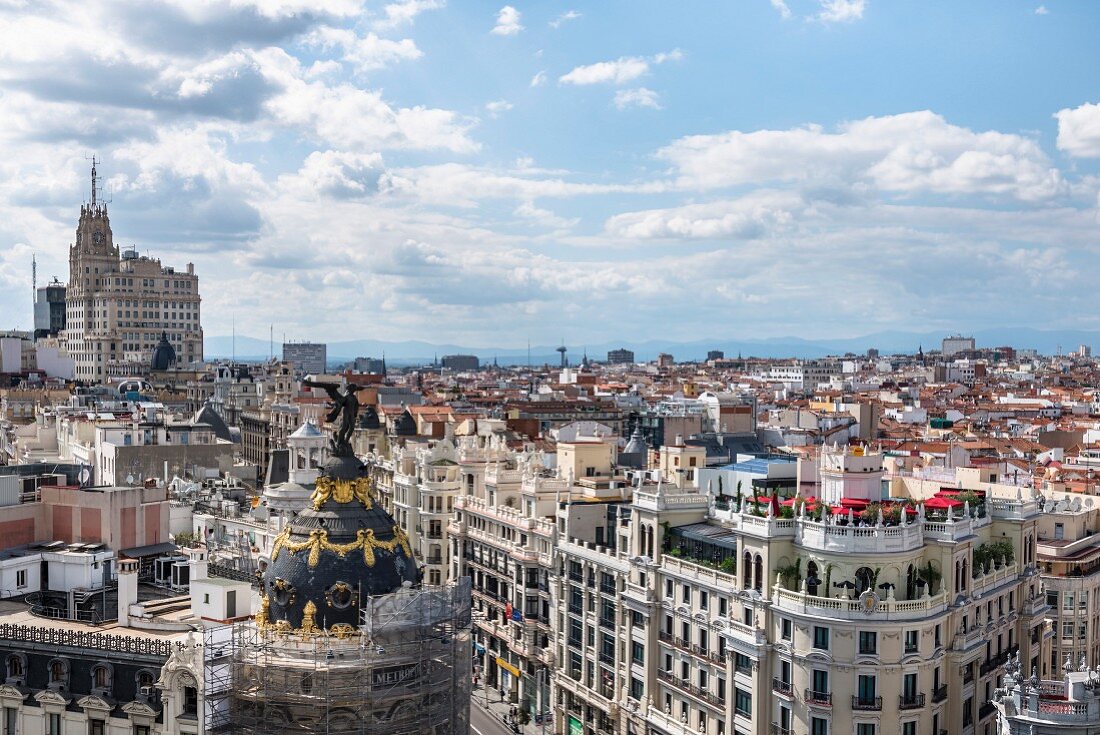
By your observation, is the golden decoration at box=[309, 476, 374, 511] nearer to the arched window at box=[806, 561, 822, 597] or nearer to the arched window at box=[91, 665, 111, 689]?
the arched window at box=[91, 665, 111, 689]

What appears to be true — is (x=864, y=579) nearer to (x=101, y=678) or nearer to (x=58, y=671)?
(x=101, y=678)

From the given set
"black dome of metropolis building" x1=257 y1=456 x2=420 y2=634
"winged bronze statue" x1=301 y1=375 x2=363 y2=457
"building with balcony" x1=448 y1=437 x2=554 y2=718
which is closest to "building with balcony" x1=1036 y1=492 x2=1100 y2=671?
"building with balcony" x1=448 y1=437 x2=554 y2=718

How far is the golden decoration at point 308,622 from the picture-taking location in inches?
1812

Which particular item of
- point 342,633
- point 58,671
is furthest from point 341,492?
point 58,671

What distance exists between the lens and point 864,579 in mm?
59000

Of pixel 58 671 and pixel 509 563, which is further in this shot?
pixel 509 563

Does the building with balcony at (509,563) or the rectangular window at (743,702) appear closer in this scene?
the rectangular window at (743,702)

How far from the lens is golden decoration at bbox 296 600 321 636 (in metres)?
46.0

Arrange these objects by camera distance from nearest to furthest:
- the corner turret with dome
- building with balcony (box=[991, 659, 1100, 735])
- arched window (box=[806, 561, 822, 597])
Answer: building with balcony (box=[991, 659, 1100, 735]) → the corner turret with dome → arched window (box=[806, 561, 822, 597])

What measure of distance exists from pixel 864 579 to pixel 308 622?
27457mm

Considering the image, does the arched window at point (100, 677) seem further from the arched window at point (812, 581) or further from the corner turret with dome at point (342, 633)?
the arched window at point (812, 581)

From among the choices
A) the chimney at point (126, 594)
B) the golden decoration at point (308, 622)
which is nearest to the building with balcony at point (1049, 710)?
the golden decoration at point (308, 622)

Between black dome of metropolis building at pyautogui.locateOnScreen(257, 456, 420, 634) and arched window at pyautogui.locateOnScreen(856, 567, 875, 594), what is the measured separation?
74.8 feet

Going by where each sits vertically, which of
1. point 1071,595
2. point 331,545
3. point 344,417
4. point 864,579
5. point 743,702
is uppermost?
point 344,417
